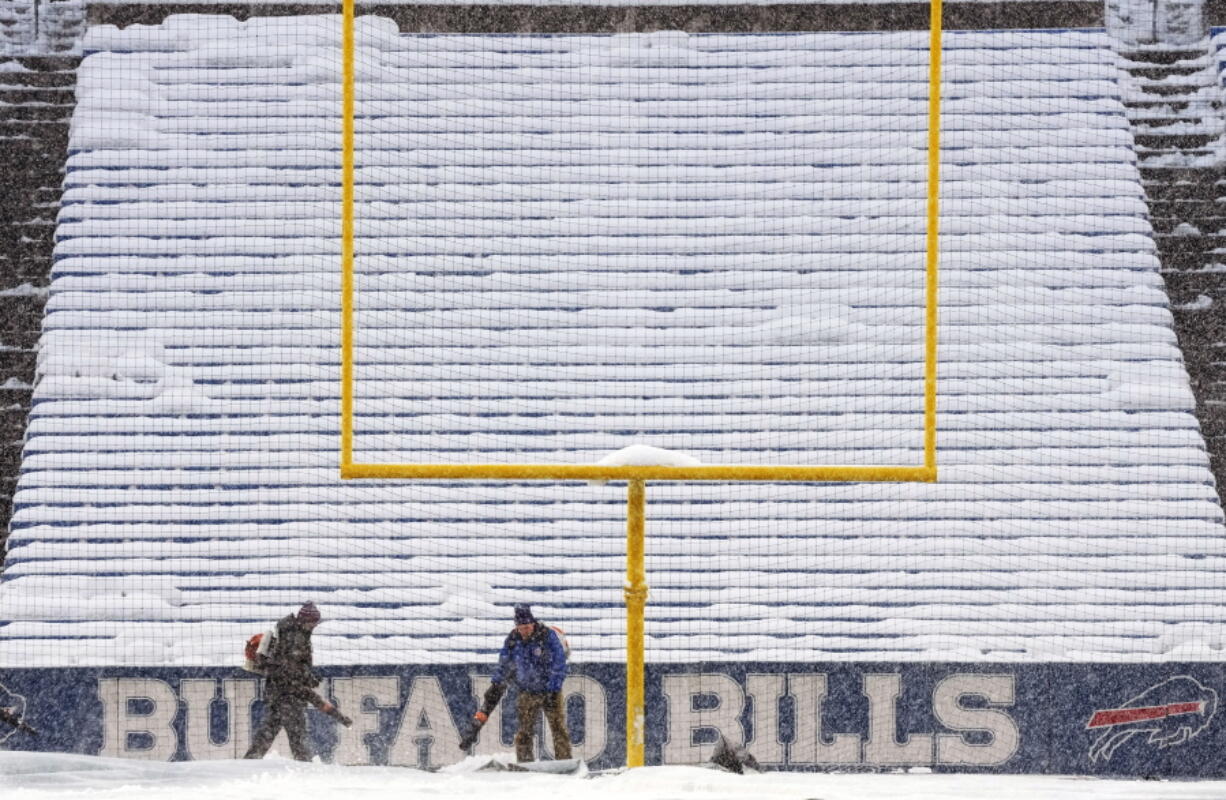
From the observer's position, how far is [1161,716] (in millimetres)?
6953

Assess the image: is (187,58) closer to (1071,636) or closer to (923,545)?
(923,545)

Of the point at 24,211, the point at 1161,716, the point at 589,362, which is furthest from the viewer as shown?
the point at 24,211

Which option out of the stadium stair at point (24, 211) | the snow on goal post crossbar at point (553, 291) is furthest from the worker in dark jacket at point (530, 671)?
the stadium stair at point (24, 211)

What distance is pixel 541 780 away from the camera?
3.89m

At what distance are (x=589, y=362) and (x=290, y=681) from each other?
8.03 feet

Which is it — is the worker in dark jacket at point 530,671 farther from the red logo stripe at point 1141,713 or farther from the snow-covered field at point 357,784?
the red logo stripe at point 1141,713

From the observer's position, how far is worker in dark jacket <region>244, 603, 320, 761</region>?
6.57m

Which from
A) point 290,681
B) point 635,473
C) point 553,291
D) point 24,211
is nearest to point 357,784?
point 635,473

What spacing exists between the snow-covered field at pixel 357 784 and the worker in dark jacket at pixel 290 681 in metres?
2.49

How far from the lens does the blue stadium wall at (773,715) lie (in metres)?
6.96

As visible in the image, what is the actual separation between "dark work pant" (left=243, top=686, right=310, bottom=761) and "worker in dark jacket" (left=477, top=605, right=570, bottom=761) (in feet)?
2.54

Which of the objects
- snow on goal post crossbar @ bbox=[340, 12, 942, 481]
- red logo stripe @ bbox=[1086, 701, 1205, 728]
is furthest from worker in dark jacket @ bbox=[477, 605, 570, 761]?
red logo stripe @ bbox=[1086, 701, 1205, 728]

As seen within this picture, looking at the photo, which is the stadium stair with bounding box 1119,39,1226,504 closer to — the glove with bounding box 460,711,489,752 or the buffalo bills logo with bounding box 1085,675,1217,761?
the buffalo bills logo with bounding box 1085,675,1217,761

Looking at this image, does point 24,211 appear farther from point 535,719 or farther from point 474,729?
point 535,719
